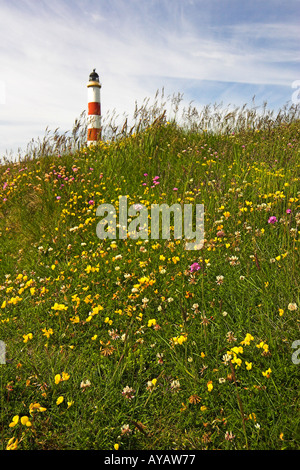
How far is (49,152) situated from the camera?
6.91 metres

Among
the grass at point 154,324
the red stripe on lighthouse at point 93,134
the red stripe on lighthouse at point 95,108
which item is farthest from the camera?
the red stripe on lighthouse at point 95,108

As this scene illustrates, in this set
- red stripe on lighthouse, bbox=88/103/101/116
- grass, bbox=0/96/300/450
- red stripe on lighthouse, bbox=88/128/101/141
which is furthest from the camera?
red stripe on lighthouse, bbox=88/103/101/116

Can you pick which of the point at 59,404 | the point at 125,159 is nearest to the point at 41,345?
the point at 59,404

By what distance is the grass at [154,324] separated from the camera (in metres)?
1.90

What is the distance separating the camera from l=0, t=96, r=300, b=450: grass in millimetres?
1899

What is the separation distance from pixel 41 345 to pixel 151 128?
516cm

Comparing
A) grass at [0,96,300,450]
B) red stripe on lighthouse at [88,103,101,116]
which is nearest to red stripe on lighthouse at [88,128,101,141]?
red stripe on lighthouse at [88,103,101,116]

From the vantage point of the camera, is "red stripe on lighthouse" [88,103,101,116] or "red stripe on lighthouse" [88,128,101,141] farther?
"red stripe on lighthouse" [88,103,101,116]

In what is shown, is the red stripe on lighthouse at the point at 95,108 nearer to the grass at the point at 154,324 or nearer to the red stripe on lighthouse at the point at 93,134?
the red stripe on lighthouse at the point at 93,134

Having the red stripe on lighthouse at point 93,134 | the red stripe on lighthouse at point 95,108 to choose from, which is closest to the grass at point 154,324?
the red stripe on lighthouse at point 93,134

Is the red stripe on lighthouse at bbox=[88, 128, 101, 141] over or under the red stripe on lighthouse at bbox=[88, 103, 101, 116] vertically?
under

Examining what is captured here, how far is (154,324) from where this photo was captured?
2.60 metres

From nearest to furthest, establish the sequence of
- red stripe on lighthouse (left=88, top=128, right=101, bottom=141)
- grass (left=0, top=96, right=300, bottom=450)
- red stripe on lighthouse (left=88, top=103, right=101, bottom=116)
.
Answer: grass (left=0, top=96, right=300, bottom=450) < red stripe on lighthouse (left=88, top=128, right=101, bottom=141) < red stripe on lighthouse (left=88, top=103, right=101, bottom=116)

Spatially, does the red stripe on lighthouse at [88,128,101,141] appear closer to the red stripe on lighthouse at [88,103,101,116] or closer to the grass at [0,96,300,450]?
the red stripe on lighthouse at [88,103,101,116]
